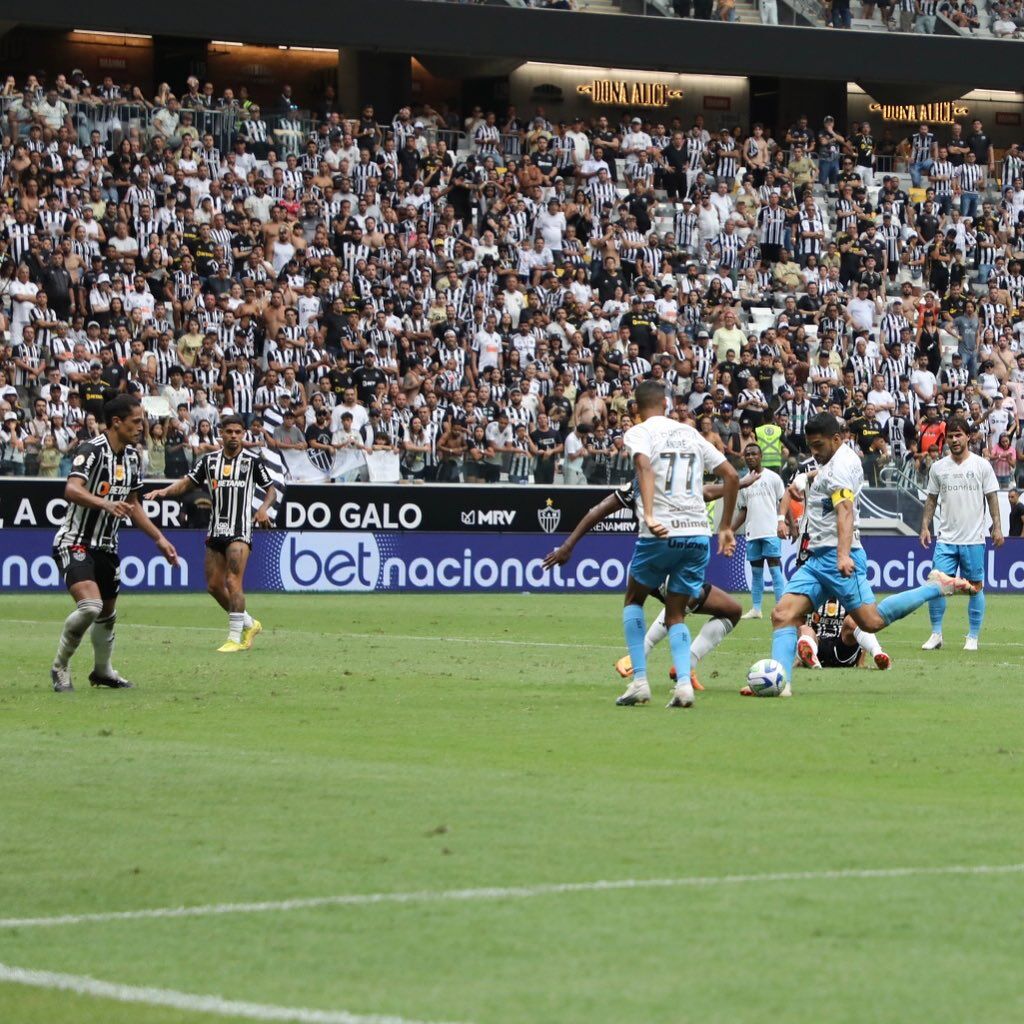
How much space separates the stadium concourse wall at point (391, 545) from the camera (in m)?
32.1

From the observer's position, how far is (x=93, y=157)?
3766 centimetres

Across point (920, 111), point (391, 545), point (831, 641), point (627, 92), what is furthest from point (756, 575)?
point (920, 111)

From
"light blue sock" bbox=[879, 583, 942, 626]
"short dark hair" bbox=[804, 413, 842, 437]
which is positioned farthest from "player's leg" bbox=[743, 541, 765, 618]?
"short dark hair" bbox=[804, 413, 842, 437]

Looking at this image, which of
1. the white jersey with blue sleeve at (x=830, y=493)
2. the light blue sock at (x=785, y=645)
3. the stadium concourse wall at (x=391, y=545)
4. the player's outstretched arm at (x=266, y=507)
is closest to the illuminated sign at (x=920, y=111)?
the stadium concourse wall at (x=391, y=545)

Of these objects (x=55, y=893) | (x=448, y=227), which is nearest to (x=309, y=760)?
(x=55, y=893)

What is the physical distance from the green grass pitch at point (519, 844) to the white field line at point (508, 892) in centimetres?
6

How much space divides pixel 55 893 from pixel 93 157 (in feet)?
102

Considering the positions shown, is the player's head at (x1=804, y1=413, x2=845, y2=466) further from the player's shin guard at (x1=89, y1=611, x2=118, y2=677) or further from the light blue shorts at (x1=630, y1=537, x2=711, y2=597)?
the player's shin guard at (x1=89, y1=611, x2=118, y2=677)

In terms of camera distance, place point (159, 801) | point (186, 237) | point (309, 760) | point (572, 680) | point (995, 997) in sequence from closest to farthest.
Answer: point (995, 997) < point (159, 801) < point (309, 760) < point (572, 680) < point (186, 237)

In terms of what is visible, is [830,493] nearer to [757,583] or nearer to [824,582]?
[824,582]

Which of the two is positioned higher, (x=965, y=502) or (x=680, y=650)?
(x=965, y=502)

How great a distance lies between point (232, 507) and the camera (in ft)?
70.2

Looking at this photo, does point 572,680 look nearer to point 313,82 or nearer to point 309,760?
point 309,760

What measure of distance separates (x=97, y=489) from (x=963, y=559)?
35.3 ft
